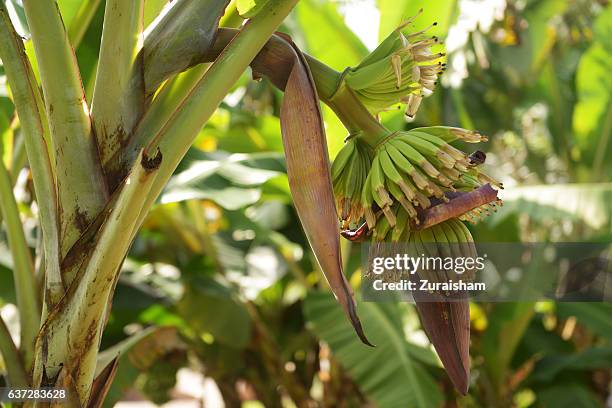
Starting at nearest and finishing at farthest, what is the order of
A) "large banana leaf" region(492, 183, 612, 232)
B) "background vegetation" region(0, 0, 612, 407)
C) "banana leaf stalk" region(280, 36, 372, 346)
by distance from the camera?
"banana leaf stalk" region(280, 36, 372, 346) < "background vegetation" region(0, 0, 612, 407) < "large banana leaf" region(492, 183, 612, 232)

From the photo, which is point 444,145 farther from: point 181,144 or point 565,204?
point 565,204

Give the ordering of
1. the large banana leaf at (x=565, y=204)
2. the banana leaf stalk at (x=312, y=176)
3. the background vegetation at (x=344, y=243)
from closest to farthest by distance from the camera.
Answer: the banana leaf stalk at (x=312, y=176) → the background vegetation at (x=344, y=243) → the large banana leaf at (x=565, y=204)

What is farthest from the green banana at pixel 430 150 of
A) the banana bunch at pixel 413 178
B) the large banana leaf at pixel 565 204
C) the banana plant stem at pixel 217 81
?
the large banana leaf at pixel 565 204

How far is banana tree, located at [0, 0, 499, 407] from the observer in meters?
0.48

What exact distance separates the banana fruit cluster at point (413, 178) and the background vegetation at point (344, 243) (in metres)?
0.23

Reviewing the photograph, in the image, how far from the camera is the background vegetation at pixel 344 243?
1222 millimetres

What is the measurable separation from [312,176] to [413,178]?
75 millimetres

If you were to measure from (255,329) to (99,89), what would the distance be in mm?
1418

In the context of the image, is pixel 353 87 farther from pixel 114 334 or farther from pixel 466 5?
pixel 466 5

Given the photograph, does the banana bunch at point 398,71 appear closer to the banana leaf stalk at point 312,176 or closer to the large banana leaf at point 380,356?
the banana leaf stalk at point 312,176

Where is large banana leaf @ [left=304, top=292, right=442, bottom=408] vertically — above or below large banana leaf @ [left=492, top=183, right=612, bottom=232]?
below

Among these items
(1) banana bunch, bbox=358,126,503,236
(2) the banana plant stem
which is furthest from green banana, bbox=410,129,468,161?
(2) the banana plant stem

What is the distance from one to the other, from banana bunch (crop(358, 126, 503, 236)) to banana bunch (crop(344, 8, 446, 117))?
0.16ft

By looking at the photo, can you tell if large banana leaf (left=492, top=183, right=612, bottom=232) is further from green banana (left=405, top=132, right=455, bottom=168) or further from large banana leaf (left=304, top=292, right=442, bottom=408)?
green banana (left=405, top=132, right=455, bottom=168)
